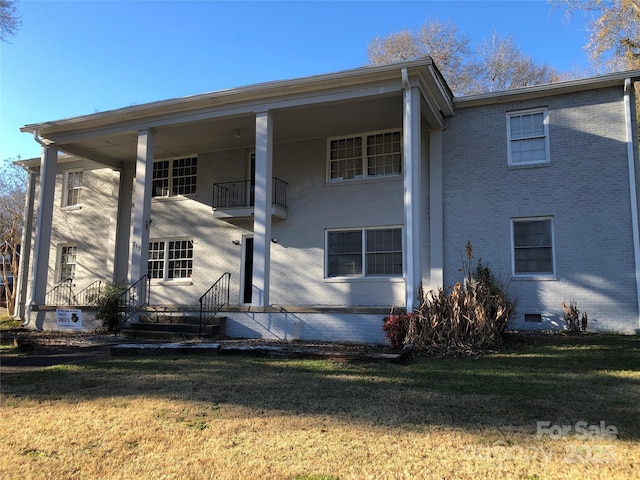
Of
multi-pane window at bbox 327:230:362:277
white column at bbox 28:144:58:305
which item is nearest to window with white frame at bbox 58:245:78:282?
white column at bbox 28:144:58:305

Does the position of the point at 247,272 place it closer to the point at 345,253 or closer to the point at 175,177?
the point at 345,253

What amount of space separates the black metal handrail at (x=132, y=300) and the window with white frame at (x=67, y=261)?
642 centimetres

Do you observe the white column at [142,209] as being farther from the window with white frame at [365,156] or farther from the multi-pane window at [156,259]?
the window with white frame at [365,156]

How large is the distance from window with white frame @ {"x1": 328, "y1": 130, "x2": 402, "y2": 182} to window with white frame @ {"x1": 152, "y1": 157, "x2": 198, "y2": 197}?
16.9 feet

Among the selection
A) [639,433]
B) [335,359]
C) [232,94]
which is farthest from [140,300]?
[639,433]

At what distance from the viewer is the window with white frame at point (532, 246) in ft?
41.5

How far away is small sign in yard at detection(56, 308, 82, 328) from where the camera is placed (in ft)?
45.1

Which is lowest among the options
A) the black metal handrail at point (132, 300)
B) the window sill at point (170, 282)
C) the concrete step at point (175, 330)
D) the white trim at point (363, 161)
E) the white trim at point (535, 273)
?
the concrete step at point (175, 330)

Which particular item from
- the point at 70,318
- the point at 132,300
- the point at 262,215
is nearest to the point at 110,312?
the point at 132,300

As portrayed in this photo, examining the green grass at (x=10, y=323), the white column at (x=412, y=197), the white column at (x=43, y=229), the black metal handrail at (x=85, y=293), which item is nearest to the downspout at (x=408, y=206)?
the white column at (x=412, y=197)

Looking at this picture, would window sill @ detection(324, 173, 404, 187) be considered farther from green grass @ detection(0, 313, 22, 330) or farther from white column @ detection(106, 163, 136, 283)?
green grass @ detection(0, 313, 22, 330)

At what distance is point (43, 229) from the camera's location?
15328 millimetres

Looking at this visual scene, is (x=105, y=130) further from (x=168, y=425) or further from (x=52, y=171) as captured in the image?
(x=168, y=425)

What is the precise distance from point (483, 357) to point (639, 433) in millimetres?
4129
